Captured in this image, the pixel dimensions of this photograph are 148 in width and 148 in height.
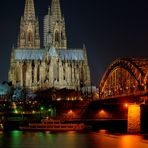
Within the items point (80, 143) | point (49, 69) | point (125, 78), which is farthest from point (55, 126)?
point (49, 69)

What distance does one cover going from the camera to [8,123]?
9825 cm

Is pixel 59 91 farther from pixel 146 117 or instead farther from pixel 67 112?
pixel 146 117

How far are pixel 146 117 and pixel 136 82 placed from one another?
1400 cm

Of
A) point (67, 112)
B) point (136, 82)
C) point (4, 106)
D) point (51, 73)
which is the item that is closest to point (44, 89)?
point (51, 73)

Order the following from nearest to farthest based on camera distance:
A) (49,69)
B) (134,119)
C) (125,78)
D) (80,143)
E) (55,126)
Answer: (80,143) < (134,119) < (125,78) < (55,126) < (49,69)

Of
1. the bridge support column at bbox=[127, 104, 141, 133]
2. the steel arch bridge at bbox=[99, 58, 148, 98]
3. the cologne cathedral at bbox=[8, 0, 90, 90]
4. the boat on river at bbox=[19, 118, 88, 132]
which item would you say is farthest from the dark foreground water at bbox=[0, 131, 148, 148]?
the cologne cathedral at bbox=[8, 0, 90, 90]

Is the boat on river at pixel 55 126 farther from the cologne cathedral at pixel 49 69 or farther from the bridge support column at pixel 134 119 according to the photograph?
the cologne cathedral at pixel 49 69

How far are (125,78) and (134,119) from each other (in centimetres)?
1883

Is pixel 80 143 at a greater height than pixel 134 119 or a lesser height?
lesser

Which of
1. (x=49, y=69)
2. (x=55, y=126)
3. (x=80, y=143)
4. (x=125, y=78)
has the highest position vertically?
(x=49, y=69)

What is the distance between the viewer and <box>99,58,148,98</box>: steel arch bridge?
81344 mm

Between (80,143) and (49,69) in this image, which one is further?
(49,69)

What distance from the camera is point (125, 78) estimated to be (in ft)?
296

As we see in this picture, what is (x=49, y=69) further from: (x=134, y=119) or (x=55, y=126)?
(x=134, y=119)
